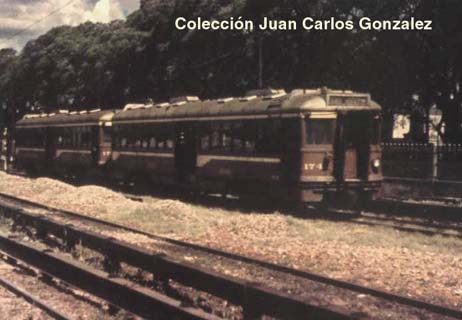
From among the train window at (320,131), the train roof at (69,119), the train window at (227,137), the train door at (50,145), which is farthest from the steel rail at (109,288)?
the train door at (50,145)

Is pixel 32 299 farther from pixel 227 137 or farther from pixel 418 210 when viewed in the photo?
pixel 418 210

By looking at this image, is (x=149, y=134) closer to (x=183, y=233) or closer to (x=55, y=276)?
(x=183, y=233)

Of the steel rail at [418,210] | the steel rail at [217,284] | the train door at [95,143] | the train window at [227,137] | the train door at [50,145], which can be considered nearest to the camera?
the steel rail at [217,284]

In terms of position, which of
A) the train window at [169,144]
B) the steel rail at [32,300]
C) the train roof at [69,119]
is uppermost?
the train roof at [69,119]

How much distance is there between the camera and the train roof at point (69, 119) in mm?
30450

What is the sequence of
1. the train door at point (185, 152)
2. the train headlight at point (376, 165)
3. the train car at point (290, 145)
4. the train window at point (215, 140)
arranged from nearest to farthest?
the train car at point (290, 145) < the train headlight at point (376, 165) < the train window at point (215, 140) < the train door at point (185, 152)

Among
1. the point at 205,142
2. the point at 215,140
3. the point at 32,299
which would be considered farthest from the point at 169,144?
the point at 32,299

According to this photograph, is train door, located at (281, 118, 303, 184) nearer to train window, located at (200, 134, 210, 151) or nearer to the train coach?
the train coach

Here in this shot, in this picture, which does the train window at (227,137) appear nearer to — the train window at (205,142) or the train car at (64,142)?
the train window at (205,142)

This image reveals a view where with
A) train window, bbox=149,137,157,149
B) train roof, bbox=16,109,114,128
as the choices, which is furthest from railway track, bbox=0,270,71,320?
train roof, bbox=16,109,114,128

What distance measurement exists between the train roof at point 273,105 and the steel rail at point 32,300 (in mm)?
9993

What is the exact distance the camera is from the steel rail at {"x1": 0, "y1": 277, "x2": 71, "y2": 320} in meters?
8.11

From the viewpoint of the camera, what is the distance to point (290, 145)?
1844cm

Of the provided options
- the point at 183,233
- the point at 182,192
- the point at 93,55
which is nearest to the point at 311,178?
the point at 183,233
